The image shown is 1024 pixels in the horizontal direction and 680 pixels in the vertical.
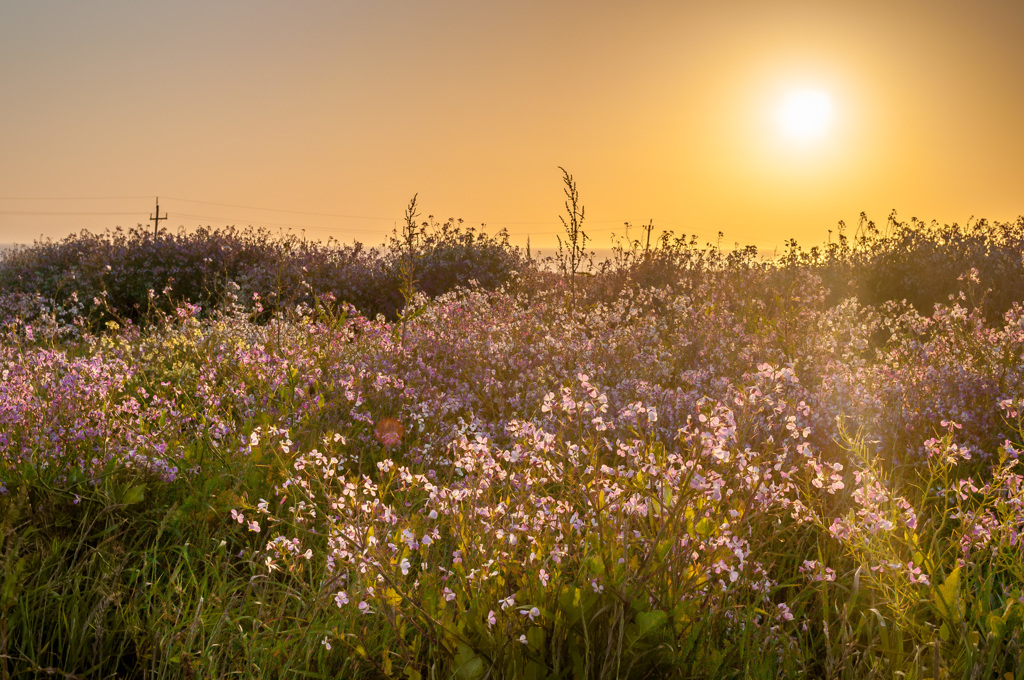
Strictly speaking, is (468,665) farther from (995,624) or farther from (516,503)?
(995,624)

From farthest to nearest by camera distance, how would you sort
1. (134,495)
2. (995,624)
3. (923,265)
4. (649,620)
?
(923,265), (134,495), (995,624), (649,620)

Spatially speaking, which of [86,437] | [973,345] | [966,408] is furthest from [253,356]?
[973,345]

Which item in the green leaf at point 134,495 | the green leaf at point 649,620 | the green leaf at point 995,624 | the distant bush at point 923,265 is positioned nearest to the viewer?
the green leaf at point 649,620

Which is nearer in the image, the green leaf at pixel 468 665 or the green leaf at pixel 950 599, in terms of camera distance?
the green leaf at pixel 468 665

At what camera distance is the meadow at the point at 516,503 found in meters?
2.39

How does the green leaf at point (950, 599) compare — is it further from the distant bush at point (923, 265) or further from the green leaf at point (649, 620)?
the distant bush at point (923, 265)

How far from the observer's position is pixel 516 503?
2.88m

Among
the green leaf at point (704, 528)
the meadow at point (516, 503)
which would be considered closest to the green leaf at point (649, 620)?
the meadow at point (516, 503)

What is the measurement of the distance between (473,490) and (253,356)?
302 cm

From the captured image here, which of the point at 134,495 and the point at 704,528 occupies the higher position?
the point at 704,528

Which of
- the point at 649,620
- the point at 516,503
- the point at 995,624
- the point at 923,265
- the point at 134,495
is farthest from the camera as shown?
the point at 923,265

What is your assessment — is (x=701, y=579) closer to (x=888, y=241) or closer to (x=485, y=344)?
(x=485, y=344)

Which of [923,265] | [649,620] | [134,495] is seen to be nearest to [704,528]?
[649,620]

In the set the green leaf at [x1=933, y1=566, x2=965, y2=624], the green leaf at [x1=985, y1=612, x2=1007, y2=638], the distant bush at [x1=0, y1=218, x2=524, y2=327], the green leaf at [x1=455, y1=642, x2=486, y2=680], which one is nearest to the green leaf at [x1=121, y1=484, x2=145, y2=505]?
the green leaf at [x1=455, y1=642, x2=486, y2=680]
